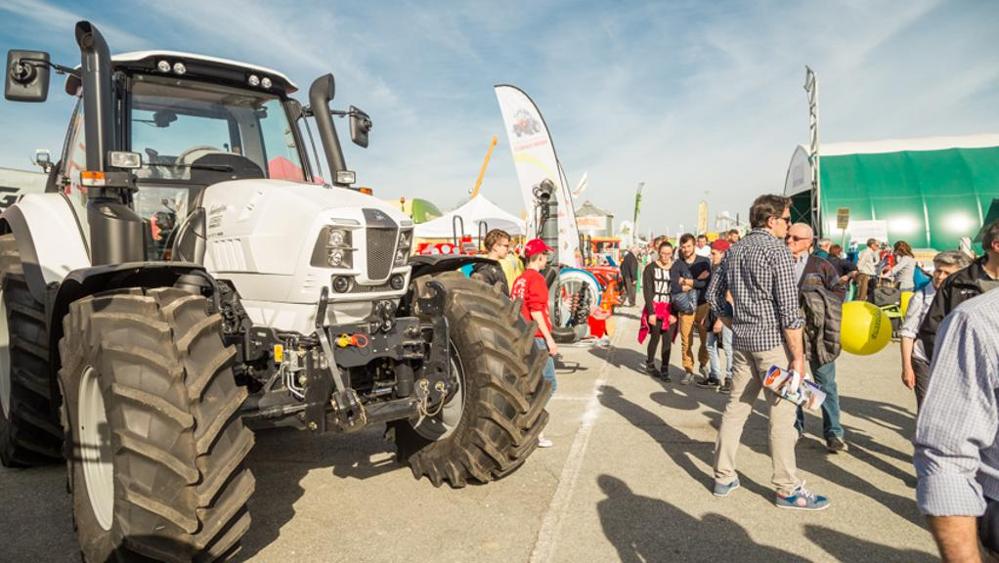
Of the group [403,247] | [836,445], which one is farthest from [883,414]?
[403,247]

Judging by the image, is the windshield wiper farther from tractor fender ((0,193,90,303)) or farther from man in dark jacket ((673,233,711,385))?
man in dark jacket ((673,233,711,385))

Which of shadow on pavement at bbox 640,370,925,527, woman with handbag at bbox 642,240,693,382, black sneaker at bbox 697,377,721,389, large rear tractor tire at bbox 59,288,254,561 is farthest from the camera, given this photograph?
woman with handbag at bbox 642,240,693,382

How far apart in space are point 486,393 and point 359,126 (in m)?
2.21

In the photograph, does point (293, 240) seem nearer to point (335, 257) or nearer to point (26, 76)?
point (335, 257)

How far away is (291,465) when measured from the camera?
4422mm

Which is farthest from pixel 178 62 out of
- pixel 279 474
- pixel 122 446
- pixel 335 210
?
pixel 279 474

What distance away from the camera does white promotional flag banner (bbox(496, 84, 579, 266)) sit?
1270 centimetres

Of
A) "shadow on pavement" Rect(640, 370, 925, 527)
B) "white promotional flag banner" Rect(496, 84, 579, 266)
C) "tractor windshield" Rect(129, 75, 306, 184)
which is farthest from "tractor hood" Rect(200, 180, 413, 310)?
"white promotional flag banner" Rect(496, 84, 579, 266)

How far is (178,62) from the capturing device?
385cm

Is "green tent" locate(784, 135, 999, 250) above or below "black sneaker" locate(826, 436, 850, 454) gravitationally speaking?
above

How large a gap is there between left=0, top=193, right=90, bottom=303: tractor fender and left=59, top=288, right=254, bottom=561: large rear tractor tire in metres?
1.03

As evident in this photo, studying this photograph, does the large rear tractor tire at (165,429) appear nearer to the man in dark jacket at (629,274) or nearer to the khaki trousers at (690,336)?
the khaki trousers at (690,336)

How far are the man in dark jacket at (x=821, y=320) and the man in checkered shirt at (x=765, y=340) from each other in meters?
0.94

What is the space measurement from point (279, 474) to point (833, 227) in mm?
21792
